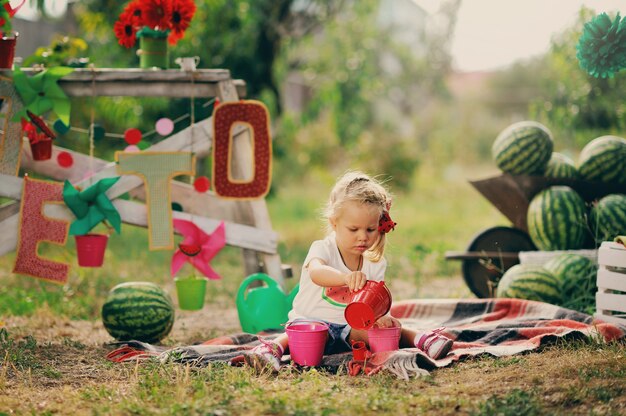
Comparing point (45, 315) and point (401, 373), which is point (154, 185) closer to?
point (45, 315)

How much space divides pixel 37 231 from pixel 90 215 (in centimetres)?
33

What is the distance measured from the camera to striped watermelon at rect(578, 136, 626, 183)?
5473 mm

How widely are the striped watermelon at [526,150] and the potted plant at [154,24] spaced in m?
2.46

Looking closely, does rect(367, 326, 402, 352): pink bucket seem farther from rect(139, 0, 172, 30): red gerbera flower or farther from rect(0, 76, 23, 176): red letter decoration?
rect(139, 0, 172, 30): red gerbera flower

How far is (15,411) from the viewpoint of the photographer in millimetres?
3041

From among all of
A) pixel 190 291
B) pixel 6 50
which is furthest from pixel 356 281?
pixel 6 50

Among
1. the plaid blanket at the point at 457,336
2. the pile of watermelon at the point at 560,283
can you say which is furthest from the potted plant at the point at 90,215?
the pile of watermelon at the point at 560,283

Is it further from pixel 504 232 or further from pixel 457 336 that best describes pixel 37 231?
pixel 504 232

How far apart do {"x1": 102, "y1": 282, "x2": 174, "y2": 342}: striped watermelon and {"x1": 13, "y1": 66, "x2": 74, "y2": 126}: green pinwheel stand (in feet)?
3.99

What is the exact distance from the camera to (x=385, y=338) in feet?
12.3

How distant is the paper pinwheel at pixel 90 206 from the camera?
15.6 ft

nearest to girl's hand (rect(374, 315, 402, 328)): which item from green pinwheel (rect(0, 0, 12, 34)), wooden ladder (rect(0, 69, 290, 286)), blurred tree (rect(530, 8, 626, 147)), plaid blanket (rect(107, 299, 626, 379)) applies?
plaid blanket (rect(107, 299, 626, 379))

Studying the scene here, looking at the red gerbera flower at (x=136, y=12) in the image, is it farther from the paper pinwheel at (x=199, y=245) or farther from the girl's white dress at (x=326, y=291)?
the girl's white dress at (x=326, y=291)

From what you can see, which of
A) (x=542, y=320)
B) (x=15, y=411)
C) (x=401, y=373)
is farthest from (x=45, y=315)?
(x=542, y=320)
